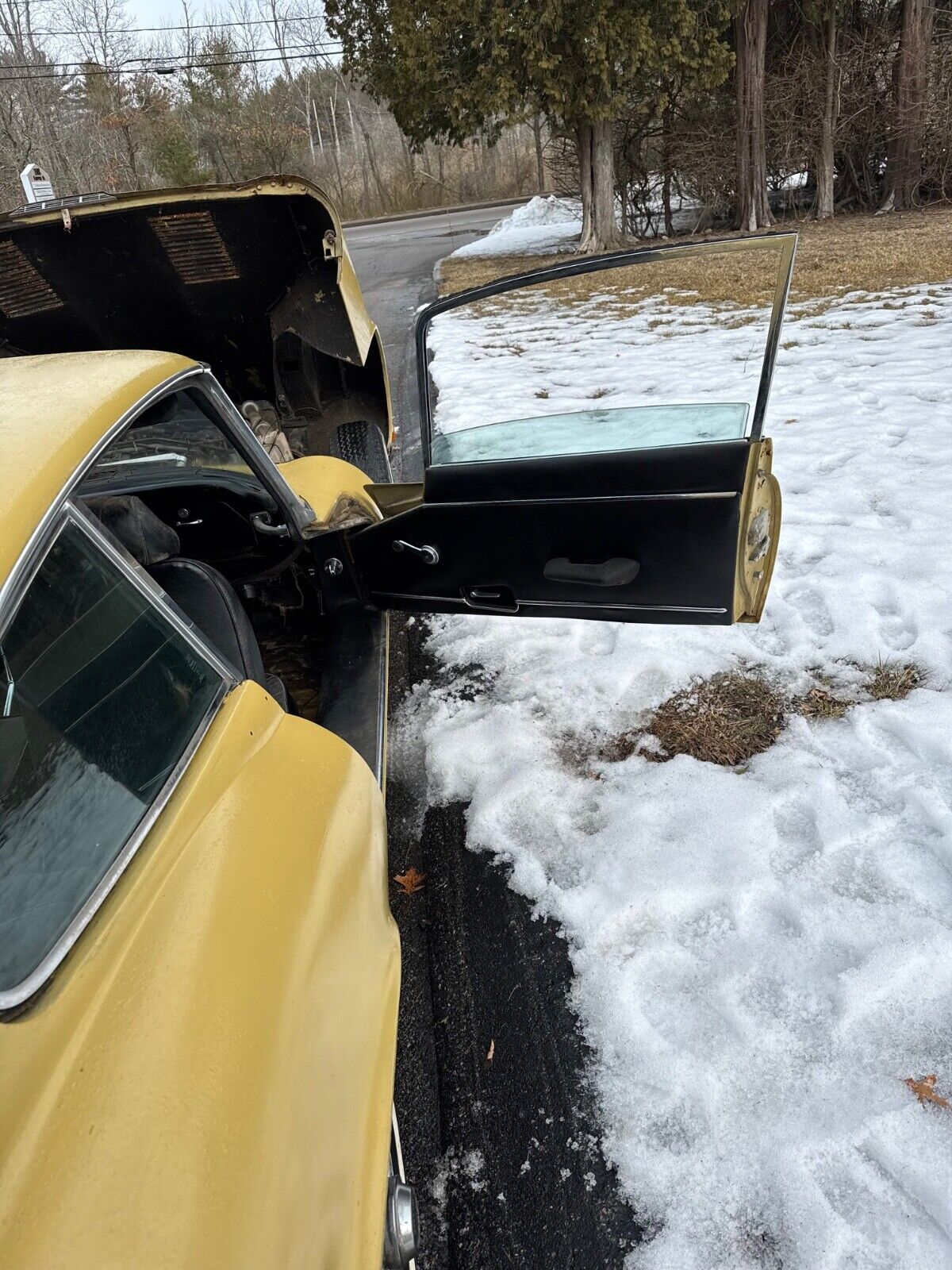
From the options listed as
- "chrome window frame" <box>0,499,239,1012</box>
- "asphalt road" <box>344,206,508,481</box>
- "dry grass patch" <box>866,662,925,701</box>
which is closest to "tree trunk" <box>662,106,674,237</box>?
"asphalt road" <box>344,206,508,481</box>

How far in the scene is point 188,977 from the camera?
1.01 meters

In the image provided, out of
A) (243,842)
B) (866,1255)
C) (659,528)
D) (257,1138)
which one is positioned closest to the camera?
(257,1138)

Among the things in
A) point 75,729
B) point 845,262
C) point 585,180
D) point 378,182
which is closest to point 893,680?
point 75,729

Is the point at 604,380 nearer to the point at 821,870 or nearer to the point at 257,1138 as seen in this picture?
the point at 821,870

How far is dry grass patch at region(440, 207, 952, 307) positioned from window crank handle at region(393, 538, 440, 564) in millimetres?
2977

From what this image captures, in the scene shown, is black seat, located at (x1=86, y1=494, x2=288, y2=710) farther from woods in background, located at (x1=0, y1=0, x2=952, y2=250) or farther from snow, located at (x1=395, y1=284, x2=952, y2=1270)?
woods in background, located at (x1=0, y1=0, x2=952, y2=250)

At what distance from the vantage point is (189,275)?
3.96 meters

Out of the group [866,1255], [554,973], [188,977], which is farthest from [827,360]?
[188,977]

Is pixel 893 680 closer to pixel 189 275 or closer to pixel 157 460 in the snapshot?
pixel 157 460

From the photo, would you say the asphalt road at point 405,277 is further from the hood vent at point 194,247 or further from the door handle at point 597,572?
the door handle at point 597,572

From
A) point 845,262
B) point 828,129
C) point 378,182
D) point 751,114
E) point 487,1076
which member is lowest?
point 487,1076

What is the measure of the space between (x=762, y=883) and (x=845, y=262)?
10.8 metres

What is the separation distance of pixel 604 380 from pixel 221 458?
3.67m

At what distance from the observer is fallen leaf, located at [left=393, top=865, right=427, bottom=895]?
237 cm
